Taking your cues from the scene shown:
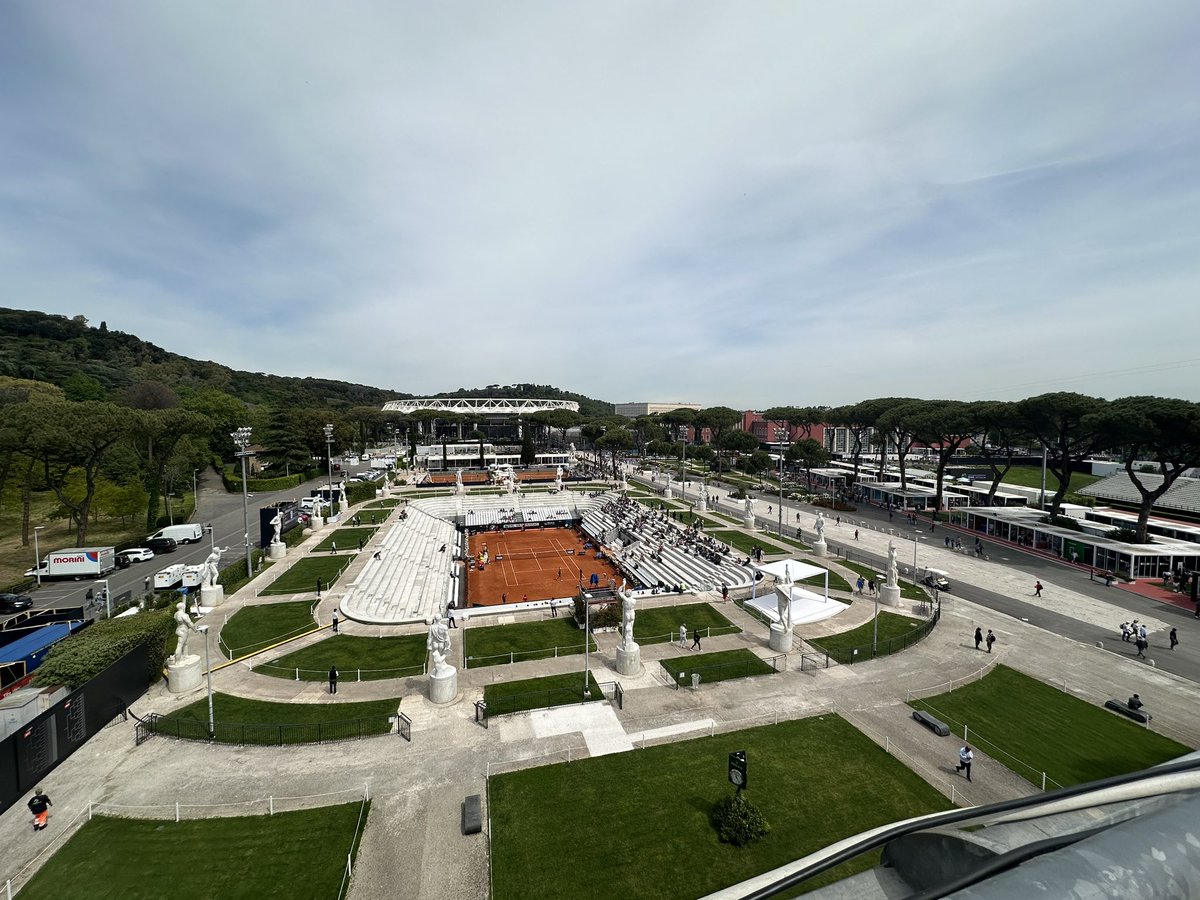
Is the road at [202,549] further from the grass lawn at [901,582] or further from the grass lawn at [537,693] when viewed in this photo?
the grass lawn at [901,582]

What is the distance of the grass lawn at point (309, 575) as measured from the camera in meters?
33.7

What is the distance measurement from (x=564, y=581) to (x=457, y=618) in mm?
14723

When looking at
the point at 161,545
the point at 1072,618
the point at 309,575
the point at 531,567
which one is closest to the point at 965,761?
the point at 1072,618

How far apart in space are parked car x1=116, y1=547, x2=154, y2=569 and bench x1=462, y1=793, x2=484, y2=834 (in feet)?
137

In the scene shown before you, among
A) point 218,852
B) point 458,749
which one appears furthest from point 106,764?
point 458,749

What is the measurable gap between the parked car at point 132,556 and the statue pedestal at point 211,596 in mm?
17248

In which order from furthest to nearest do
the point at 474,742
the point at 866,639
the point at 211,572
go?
the point at 211,572 < the point at 866,639 < the point at 474,742

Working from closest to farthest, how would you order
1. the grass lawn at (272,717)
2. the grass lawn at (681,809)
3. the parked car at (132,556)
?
1. the grass lawn at (681,809)
2. the grass lawn at (272,717)
3. the parked car at (132,556)

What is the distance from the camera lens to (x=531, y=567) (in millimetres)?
47594

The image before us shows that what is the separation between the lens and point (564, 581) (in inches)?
1704

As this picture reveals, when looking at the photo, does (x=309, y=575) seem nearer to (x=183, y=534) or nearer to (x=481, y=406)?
(x=183, y=534)

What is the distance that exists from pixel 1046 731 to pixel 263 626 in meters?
34.6

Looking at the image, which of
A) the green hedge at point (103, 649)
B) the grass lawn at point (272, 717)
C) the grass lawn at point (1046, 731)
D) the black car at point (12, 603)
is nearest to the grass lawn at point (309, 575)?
the green hedge at point (103, 649)

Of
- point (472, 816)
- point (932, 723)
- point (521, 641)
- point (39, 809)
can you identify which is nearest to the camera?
point (39, 809)
